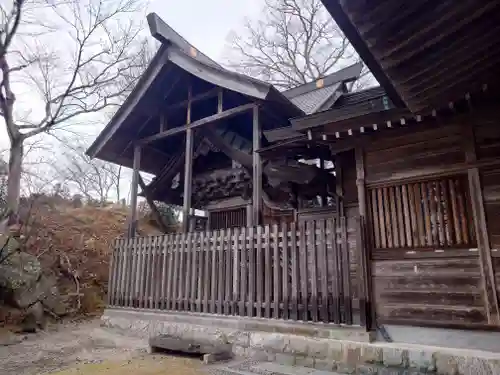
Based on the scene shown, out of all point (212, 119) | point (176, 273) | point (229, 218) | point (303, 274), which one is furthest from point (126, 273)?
point (303, 274)

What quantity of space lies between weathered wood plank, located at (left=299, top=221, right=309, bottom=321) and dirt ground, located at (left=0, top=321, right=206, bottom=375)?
173 cm

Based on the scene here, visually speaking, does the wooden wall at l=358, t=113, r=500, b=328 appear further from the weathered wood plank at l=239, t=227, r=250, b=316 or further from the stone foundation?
the weathered wood plank at l=239, t=227, r=250, b=316

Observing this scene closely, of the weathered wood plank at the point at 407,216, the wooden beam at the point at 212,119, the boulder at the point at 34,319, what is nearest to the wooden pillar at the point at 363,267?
the weathered wood plank at the point at 407,216

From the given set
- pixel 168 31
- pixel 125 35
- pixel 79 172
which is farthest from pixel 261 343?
pixel 79 172

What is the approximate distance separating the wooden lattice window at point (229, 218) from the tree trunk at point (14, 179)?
25.5ft

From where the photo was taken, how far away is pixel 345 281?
515cm

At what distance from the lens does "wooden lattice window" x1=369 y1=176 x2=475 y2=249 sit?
481 cm

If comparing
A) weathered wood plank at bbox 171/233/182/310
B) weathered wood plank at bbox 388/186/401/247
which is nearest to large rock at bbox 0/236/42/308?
weathered wood plank at bbox 171/233/182/310

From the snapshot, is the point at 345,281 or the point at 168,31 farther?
the point at 168,31

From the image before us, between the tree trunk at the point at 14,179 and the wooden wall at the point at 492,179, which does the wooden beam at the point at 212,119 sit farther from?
the tree trunk at the point at 14,179

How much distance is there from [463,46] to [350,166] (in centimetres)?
328

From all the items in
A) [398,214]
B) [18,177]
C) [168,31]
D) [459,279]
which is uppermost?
[168,31]

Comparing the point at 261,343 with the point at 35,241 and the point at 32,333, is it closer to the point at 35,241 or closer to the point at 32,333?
the point at 32,333

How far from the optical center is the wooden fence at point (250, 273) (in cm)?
530
